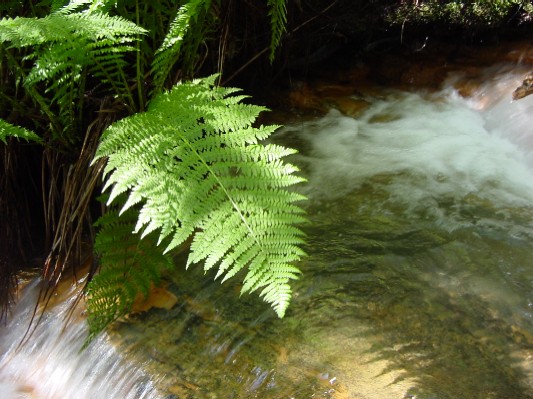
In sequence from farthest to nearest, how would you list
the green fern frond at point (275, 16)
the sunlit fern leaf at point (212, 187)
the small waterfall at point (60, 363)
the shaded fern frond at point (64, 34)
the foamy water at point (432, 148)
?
the foamy water at point (432, 148)
the green fern frond at point (275, 16)
the small waterfall at point (60, 363)
the shaded fern frond at point (64, 34)
the sunlit fern leaf at point (212, 187)

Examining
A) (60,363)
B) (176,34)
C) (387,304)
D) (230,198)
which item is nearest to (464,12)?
(176,34)

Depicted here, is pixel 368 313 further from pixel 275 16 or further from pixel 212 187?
pixel 275 16

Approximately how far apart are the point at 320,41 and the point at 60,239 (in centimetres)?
229

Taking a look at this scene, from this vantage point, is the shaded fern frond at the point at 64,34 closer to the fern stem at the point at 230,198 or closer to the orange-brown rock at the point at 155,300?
the fern stem at the point at 230,198

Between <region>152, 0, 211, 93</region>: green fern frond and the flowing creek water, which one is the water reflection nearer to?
the flowing creek water

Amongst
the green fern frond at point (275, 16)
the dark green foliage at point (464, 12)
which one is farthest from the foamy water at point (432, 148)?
the green fern frond at point (275, 16)

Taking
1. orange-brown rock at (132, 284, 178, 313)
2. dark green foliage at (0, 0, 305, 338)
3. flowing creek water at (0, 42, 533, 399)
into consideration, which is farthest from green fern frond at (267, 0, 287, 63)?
orange-brown rock at (132, 284, 178, 313)

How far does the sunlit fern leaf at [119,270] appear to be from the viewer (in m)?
2.26

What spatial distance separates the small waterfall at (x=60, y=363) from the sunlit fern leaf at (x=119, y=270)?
0.37 feet

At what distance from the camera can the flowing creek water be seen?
1.74 metres

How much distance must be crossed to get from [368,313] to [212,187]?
0.72m

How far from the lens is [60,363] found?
2.43m

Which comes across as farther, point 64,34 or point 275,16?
point 275,16

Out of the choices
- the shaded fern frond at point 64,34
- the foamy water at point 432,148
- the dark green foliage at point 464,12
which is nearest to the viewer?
the shaded fern frond at point 64,34
